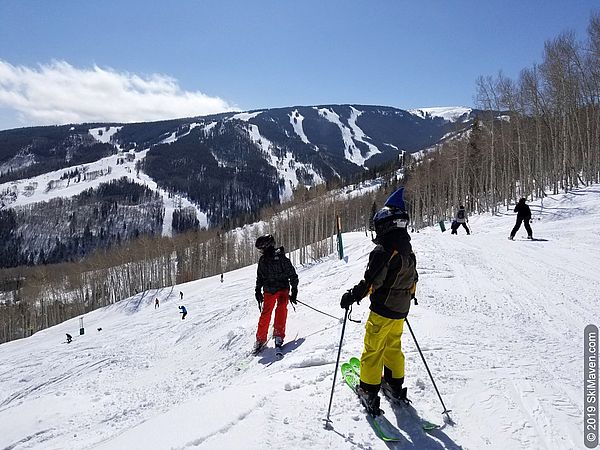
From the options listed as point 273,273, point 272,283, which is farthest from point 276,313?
point 273,273

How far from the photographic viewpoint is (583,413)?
3.93 m

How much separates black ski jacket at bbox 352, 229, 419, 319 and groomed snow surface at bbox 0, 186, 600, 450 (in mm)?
1199

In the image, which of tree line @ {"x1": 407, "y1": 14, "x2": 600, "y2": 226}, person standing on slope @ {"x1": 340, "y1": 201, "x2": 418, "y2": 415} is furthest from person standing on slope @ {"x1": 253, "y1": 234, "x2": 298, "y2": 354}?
tree line @ {"x1": 407, "y1": 14, "x2": 600, "y2": 226}

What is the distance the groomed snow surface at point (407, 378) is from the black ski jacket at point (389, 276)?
1.20m

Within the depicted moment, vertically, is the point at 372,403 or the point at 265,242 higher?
the point at 265,242

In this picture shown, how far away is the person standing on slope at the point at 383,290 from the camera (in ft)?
12.7

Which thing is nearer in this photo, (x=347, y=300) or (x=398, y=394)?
(x=347, y=300)

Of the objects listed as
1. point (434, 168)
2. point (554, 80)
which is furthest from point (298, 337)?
point (434, 168)

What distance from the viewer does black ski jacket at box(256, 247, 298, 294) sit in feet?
24.6

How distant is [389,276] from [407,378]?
5.44ft

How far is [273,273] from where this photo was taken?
7523 mm

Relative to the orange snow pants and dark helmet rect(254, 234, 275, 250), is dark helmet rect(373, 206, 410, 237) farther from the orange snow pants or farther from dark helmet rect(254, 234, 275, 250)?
the orange snow pants

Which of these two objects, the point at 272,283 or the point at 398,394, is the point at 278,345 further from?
the point at 398,394

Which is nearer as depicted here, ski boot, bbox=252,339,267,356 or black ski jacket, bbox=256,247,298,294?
black ski jacket, bbox=256,247,298,294
